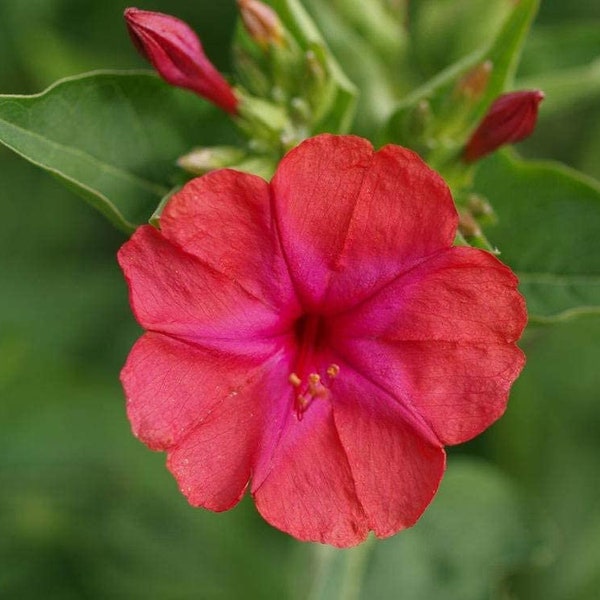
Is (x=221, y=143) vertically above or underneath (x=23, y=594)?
above

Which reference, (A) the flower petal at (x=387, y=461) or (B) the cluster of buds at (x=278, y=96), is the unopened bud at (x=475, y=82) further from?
(A) the flower petal at (x=387, y=461)

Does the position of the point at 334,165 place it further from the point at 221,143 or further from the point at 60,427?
the point at 60,427

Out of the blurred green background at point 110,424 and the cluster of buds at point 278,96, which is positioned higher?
the cluster of buds at point 278,96

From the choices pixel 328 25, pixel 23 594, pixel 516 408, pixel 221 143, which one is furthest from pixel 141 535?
pixel 328 25

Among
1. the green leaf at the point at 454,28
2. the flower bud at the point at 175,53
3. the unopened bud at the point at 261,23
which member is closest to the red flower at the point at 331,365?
the flower bud at the point at 175,53

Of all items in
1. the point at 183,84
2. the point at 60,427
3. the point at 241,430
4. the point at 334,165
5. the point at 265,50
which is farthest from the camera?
the point at 60,427

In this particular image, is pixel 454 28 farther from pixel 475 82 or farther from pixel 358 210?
pixel 358 210
